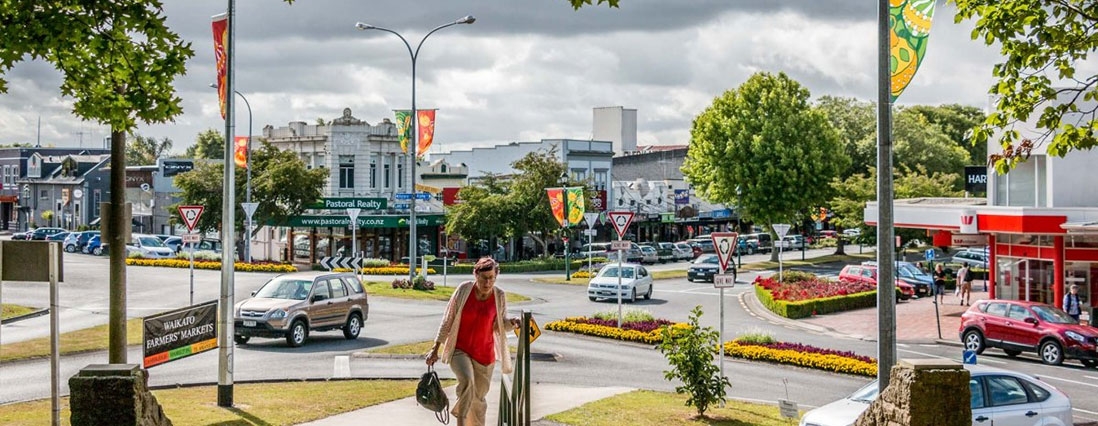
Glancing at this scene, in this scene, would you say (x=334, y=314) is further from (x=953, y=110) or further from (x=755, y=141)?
(x=953, y=110)

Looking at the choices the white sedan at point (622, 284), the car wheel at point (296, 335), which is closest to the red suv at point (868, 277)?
the white sedan at point (622, 284)

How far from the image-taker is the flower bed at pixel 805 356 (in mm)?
23891

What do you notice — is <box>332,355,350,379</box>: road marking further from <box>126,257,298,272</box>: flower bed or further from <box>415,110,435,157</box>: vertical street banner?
<box>126,257,298,272</box>: flower bed

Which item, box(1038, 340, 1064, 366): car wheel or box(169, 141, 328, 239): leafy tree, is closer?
box(1038, 340, 1064, 366): car wheel

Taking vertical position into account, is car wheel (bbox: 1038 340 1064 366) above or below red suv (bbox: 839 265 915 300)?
below

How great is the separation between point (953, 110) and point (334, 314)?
92325 millimetres

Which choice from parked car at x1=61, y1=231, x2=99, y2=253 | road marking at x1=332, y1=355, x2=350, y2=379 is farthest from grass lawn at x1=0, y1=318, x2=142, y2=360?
parked car at x1=61, y1=231, x2=99, y2=253

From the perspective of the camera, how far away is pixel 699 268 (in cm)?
5247

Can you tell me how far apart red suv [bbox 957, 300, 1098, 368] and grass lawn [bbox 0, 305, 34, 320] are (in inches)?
1001

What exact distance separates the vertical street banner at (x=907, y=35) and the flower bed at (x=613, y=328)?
1488cm

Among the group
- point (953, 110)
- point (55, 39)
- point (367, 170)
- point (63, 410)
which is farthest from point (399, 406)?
point (953, 110)

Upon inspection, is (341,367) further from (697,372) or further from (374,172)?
(374,172)

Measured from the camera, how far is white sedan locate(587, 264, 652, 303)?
40.6m

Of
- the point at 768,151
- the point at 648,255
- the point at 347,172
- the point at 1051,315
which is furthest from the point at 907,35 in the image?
the point at 347,172
